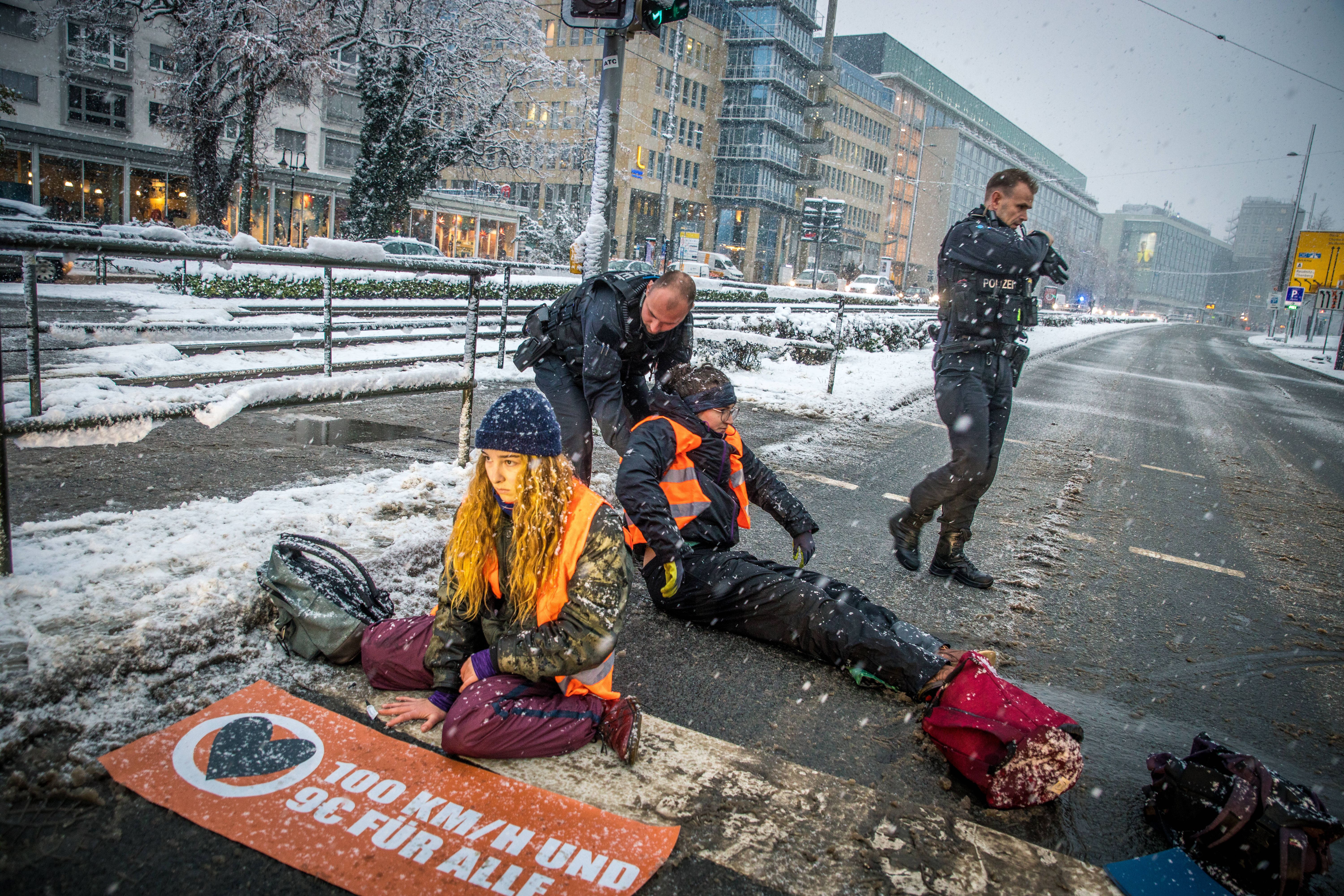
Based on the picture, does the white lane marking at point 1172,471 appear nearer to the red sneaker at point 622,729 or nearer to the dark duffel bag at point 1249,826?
the dark duffel bag at point 1249,826

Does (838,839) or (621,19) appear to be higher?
(621,19)

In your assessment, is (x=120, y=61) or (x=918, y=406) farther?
(x=120, y=61)

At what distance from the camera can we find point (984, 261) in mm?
4164

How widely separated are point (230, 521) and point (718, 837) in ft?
9.09

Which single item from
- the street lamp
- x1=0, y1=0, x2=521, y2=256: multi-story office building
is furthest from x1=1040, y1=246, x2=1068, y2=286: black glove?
the street lamp

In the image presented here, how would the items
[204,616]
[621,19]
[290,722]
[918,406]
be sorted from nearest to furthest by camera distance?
[290,722] < [204,616] < [621,19] < [918,406]

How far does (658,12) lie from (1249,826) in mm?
5750

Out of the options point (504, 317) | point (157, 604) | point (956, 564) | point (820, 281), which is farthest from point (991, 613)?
point (820, 281)

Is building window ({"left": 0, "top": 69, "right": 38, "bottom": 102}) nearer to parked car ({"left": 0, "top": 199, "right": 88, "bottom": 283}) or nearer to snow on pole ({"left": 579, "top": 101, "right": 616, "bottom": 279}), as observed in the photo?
parked car ({"left": 0, "top": 199, "right": 88, "bottom": 283})

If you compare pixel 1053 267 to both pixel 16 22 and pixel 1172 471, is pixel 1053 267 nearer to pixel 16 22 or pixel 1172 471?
pixel 1172 471

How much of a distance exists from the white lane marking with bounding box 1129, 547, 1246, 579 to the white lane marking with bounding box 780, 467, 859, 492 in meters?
1.95

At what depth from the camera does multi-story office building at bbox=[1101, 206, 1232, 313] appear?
529ft

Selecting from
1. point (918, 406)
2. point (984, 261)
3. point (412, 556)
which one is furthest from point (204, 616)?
point (918, 406)

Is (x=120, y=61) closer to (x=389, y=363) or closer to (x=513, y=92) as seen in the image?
(x=513, y=92)
